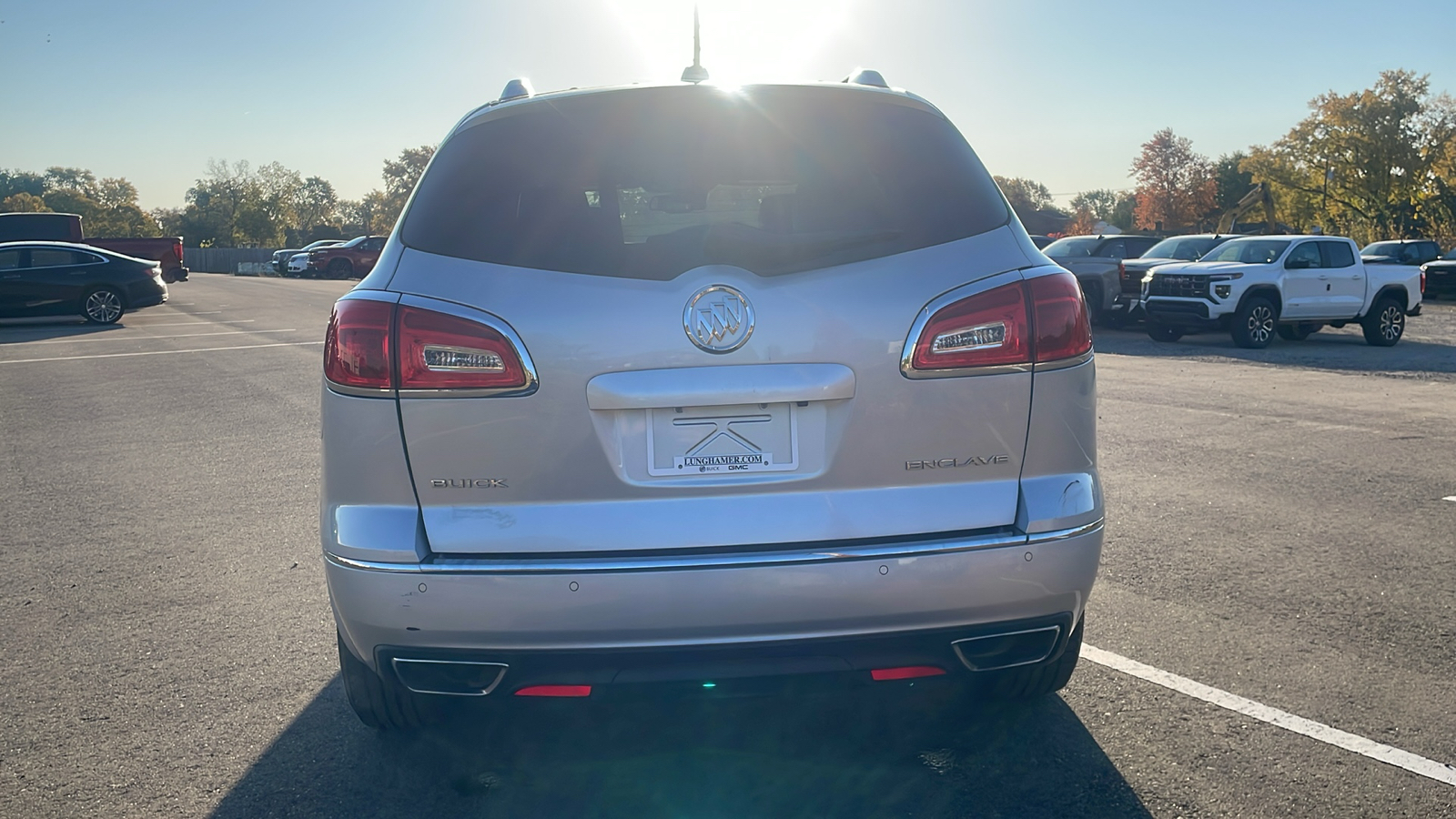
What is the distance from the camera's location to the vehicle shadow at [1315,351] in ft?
50.0

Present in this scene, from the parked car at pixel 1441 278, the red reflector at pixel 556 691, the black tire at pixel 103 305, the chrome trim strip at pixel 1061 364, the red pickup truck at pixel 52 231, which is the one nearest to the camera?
the red reflector at pixel 556 691

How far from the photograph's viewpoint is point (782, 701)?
361 centimetres

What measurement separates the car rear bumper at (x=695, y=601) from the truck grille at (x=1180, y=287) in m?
16.8

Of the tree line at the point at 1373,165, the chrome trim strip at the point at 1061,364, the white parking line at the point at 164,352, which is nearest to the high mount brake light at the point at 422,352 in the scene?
the chrome trim strip at the point at 1061,364

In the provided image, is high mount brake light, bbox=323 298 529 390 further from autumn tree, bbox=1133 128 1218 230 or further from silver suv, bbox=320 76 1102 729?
autumn tree, bbox=1133 128 1218 230

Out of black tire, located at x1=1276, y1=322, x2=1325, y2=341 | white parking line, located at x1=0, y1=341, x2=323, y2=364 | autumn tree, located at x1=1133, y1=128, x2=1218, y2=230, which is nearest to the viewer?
white parking line, located at x1=0, y1=341, x2=323, y2=364

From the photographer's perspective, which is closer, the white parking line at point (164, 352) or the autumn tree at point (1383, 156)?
the white parking line at point (164, 352)

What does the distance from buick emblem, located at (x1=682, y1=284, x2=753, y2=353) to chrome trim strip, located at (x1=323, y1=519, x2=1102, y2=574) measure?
0.48 metres

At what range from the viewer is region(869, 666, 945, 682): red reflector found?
273 centimetres

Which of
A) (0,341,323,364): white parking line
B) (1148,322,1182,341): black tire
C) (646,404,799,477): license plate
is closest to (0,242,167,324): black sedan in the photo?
(0,341,323,364): white parking line

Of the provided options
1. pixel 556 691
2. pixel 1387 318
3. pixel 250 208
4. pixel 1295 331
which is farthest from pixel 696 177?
pixel 250 208

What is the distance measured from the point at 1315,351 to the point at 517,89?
17292 mm

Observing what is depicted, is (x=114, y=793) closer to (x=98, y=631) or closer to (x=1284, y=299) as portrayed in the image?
(x=98, y=631)

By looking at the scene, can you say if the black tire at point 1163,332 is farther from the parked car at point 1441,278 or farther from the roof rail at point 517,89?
the parked car at point 1441,278
